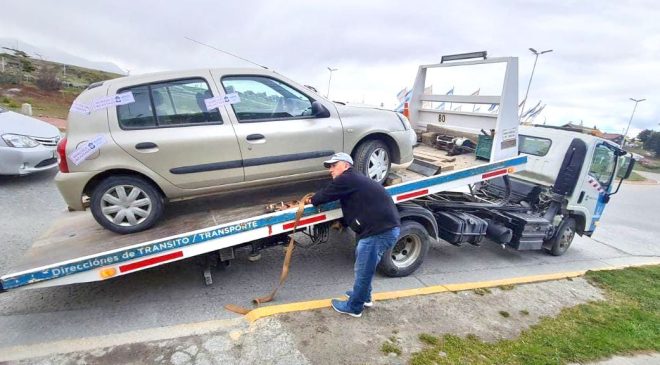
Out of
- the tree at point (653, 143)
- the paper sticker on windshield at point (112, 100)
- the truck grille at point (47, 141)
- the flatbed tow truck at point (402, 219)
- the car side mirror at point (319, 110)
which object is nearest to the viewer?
the flatbed tow truck at point (402, 219)

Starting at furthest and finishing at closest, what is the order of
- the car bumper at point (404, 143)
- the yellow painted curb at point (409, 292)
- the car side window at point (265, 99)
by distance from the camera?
the car bumper at point (404, 143), the car side window at point (265, 99), the yellow painted curb at point (409, 292)

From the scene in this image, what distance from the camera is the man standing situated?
12.4 feet

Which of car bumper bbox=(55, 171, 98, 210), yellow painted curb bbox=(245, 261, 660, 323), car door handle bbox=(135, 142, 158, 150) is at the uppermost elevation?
car door handle bbox=(135, 142, 158, 150)

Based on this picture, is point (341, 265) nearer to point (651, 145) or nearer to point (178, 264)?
point (178, 264)

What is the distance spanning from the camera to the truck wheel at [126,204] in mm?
3566

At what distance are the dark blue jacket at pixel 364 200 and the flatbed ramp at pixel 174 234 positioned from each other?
0.43 m

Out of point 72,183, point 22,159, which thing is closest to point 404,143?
point 72,183

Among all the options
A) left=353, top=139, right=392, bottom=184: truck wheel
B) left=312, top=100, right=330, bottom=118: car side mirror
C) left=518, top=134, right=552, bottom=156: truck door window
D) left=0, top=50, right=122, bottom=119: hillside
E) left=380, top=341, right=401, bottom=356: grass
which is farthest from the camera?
left=0, top=50, right=122, bottom=119: hillside

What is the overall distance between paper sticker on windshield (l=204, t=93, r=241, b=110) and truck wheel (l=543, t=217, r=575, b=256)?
19.2 ft

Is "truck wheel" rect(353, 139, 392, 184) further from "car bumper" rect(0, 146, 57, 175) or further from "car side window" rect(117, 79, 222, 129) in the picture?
"car bumper" rect(0, 146, 57, 175)

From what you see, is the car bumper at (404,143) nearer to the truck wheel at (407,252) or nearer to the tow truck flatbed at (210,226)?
the tow truck flatbed at (210,226)

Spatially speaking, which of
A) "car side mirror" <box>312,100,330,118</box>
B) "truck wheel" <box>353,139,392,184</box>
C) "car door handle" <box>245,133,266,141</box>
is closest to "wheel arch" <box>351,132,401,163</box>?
"truck wheel" <box>353,139,392,184</box>

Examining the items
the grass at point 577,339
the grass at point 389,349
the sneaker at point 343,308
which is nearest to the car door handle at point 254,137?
the sneaker at point 343,308

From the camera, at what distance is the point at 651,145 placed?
53594 millimetres
